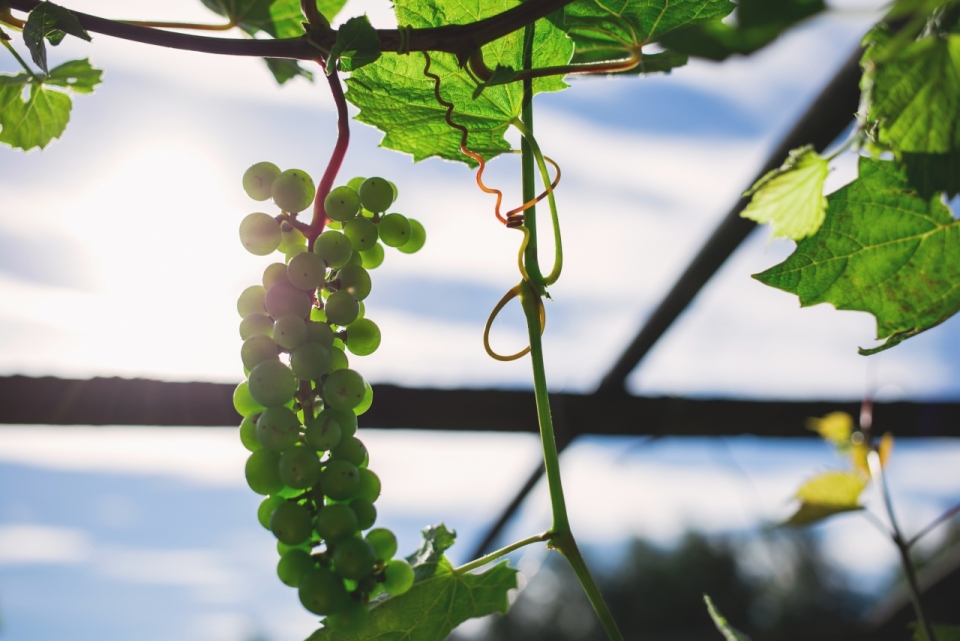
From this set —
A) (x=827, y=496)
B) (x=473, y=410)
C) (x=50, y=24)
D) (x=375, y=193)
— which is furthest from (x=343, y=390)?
(x=473, y=410)

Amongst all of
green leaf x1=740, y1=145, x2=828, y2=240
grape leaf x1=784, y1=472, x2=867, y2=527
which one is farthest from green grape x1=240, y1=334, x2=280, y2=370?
grape leaf x1=784, y1=472, x2=867, y2=527

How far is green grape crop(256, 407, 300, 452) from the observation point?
29cm

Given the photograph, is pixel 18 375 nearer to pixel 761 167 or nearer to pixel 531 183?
pixel 531 183

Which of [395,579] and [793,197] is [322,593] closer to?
[395,579]

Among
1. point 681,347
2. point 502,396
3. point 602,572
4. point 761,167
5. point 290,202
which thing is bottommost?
point 290,202

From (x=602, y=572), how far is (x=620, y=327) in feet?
28.7

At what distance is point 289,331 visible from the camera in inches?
11.6

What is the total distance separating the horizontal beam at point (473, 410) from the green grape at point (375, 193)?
2.92ft

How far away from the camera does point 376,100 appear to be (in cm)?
A: 40

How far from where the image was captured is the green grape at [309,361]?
11.5 inches

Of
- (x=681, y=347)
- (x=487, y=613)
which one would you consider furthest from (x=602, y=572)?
(x=487, y=613)

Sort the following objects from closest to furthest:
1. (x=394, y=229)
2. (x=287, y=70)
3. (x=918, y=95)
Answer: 1. (x=918, y=95)
2. (x=394, y=229)
3. (x=287, y=70)

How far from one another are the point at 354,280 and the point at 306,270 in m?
0.03

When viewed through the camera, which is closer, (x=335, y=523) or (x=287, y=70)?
(x=335, y=523)
